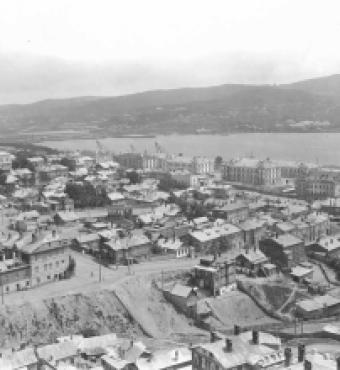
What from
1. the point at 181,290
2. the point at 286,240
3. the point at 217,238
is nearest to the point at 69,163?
the point at 217,238

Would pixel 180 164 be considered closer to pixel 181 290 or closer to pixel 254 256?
pixel 254 256

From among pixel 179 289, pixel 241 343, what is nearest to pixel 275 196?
pixel 179 289

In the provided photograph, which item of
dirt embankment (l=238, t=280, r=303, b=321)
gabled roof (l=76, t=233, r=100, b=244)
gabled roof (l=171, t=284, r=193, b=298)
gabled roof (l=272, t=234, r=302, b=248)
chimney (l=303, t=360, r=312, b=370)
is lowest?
dirt embankment (l=238, t=280, r=303, b=321)

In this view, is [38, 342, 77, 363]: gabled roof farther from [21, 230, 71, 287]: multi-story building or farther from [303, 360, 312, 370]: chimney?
[303, 360, 312, 370]: chimney

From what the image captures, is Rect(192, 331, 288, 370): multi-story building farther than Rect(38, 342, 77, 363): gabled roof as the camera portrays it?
No

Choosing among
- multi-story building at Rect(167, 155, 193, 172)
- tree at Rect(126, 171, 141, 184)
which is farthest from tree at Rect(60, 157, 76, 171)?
multi-story building at Rect(167, 155, 193, 172)

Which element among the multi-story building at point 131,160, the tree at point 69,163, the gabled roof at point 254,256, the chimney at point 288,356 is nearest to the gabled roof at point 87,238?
the gabled roof at point 254,256

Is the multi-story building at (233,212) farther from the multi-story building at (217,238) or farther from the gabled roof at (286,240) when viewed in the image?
the gabled roof at (286,240)
